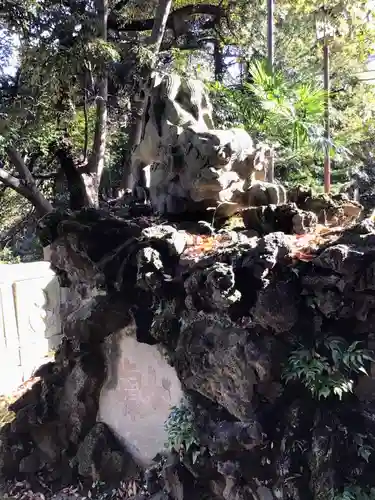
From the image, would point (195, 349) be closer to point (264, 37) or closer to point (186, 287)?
point (186, 287)

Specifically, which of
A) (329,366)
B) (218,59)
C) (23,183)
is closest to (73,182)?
(23,183)

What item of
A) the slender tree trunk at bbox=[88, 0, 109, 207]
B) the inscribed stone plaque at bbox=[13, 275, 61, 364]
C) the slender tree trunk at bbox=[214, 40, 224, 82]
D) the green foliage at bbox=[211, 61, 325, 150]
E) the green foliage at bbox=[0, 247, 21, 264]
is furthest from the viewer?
the slender tree trunk at bbox=[214, 40, 224, 82]

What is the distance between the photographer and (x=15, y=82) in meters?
10.2

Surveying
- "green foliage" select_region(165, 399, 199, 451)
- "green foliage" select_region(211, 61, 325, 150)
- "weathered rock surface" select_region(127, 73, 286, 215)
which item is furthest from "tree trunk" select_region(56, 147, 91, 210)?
"green foliage" select_region(165, 399, 199, 451)

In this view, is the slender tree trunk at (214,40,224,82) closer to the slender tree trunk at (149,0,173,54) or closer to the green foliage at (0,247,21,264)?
Result: the slender tree trunk at (149,0,173,54)

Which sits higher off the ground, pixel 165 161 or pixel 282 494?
pixel 165 161

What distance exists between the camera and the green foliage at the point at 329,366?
9.32 feet

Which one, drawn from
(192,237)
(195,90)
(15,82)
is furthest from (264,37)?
(192,237)

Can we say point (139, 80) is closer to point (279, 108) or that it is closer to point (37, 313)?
point (279, 108)

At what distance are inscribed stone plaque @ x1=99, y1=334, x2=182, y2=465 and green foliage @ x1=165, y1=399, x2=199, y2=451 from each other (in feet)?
0.44

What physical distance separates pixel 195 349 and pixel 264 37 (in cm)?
1101

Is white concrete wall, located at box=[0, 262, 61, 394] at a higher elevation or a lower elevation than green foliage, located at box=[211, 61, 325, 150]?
lower

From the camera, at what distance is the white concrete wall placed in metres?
6.69

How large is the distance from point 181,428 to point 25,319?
397 cm
